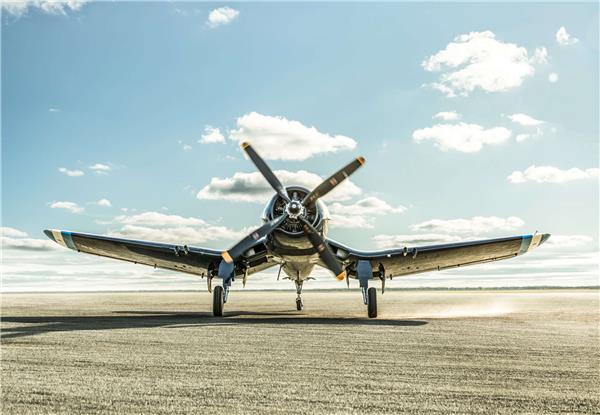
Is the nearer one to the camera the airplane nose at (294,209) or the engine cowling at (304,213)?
the airplane nose at (294,209)

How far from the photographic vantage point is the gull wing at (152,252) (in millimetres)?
21312

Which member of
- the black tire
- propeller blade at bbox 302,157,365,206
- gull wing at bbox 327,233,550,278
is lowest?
the black tire

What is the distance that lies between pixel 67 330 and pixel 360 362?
9340 mm

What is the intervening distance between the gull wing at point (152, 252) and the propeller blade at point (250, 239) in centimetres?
281

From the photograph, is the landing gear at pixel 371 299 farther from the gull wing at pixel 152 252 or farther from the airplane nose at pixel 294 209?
the airplane nose at pixel 294 209

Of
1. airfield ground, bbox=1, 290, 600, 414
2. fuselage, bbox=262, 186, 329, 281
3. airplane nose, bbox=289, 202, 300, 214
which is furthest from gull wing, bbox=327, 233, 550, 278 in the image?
airfield ground, bbox=1, 290, 600, 414

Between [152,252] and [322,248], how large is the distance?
8.37 meters

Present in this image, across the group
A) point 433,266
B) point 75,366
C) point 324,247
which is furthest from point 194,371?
point 433,266

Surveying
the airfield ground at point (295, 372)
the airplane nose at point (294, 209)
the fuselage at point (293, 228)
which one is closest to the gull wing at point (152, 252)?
the fuselage at point (293, 228)

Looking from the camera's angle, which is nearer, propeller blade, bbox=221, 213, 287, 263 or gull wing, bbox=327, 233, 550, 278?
propeller blade, bbox=221, 213, 287, 263

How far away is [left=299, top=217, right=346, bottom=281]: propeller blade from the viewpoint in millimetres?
18438

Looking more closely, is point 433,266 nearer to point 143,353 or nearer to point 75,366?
point 143,353

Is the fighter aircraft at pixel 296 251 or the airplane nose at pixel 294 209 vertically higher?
the airplane nose at pixel 294 209

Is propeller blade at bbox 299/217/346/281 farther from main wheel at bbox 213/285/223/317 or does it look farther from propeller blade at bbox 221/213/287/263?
main wheel at bbox 213/285/223/317
